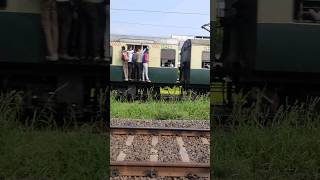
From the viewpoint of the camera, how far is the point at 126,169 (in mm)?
3721

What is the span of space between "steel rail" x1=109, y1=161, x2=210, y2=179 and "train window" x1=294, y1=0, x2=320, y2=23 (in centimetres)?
155

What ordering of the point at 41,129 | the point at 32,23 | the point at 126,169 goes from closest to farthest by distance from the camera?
the point at 32,23
the point at 41,129
the point at 126,169

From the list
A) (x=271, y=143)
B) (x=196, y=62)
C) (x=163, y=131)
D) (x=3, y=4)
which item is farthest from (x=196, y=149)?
(x=3, y=4)

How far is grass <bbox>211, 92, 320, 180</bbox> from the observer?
2697 millimetres

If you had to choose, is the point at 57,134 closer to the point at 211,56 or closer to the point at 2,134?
the point at 2,134

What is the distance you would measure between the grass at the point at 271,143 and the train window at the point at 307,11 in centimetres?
51

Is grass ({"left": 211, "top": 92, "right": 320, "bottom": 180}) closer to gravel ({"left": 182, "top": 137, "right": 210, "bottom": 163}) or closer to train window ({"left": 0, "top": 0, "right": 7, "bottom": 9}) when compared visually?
gravel ({"left": 182, "top": 137, "right": 210, "bottom": 163})

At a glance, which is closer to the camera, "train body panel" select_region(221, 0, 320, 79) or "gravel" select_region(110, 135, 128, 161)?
"train body panel" select_region(221, 0, 320, 79)

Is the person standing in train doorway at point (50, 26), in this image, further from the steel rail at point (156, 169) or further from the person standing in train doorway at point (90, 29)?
the steel rail at point (156, 169)

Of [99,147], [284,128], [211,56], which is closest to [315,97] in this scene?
[284,128]

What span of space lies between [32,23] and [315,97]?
1766 mm

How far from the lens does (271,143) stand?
8.93 feet

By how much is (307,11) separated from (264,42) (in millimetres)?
304

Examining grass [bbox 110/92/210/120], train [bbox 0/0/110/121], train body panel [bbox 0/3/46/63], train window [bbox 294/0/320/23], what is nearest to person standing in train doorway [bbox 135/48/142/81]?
train [bbox 0/0/110/121]
